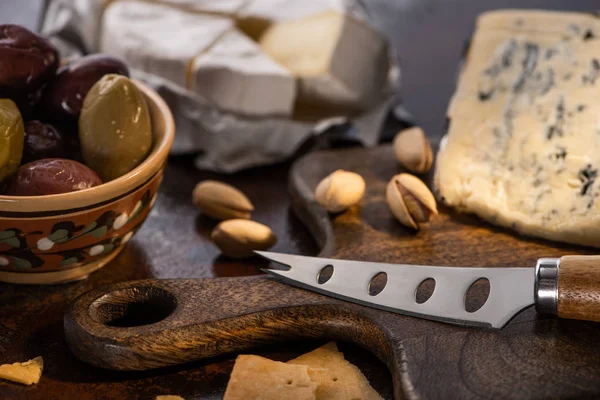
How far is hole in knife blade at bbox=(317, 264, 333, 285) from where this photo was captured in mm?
995

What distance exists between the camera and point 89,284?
1.07 m

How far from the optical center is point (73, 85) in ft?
3.47

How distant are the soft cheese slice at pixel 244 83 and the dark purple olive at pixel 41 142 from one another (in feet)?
1.35

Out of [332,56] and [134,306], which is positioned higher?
[332,56]

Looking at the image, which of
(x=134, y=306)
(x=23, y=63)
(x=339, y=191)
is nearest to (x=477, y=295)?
(x=339, y=191)

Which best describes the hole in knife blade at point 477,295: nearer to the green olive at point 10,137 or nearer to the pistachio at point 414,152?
the pistachio at point 414,152

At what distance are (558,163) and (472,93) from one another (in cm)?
20

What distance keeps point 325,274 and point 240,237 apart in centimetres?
16

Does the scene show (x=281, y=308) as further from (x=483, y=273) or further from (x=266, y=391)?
(x=483, y=273)

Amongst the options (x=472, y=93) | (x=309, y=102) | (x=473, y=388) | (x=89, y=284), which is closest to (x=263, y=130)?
(x=309, y=102)

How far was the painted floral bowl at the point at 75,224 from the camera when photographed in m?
0.94

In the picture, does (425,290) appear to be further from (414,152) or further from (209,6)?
(209,6)

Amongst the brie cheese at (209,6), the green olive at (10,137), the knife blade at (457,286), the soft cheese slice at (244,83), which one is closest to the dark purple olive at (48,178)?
the green olive at (10,137)

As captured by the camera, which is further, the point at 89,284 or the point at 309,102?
the point at 309,102
